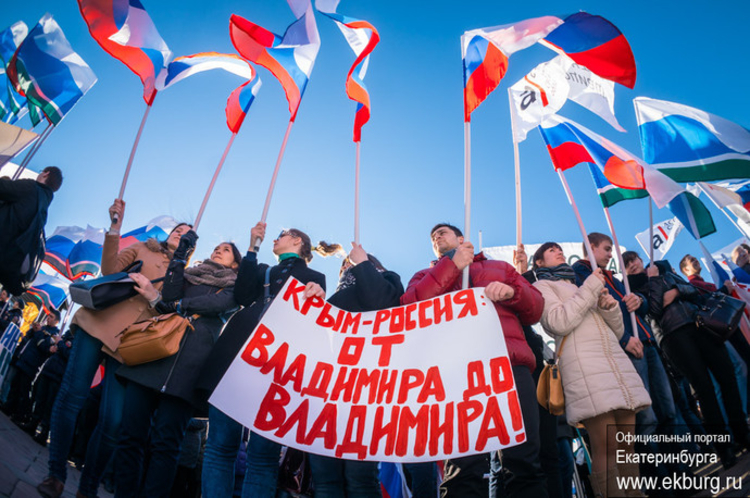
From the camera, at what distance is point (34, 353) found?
346 inches

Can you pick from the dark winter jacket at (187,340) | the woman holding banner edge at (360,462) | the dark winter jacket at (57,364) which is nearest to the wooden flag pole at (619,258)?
the woman holding banner edge at (360,462)

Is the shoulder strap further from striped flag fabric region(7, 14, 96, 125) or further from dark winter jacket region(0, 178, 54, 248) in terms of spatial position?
striped flag fabric region(7, 14, 96, 125)

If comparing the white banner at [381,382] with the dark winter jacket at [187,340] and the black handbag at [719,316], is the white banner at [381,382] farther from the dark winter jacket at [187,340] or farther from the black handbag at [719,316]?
the black handbag at [719,316]

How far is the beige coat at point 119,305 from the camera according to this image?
11.5 ft

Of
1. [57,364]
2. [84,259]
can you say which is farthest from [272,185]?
[84,259]

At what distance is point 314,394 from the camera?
2859 mm

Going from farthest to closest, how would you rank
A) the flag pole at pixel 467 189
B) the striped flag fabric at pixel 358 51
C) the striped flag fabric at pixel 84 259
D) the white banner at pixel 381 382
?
the striped flag fabric at pixel 84 259 < the striped flag fabric at pixel 358 51 < the flag pole at pixel 467 189 < the white banner at pixel 381 382

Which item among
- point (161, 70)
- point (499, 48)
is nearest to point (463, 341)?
point (499, 48)

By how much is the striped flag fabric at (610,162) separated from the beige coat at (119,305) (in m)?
4.08

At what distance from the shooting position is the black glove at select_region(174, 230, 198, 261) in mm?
3730

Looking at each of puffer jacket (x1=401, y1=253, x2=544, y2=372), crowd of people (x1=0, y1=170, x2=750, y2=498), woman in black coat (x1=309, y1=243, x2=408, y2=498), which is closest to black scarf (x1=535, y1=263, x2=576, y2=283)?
crowd of people (x1=0, y1=170, x2=750, y2=498)

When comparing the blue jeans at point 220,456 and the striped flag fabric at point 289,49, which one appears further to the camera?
the striped flag fabric at point 289,49

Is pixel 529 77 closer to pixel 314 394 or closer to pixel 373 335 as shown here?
pixel 373 335

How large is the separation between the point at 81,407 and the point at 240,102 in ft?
11.3
